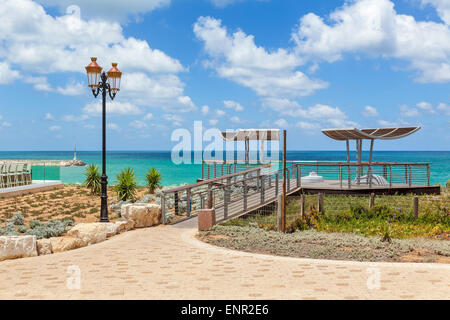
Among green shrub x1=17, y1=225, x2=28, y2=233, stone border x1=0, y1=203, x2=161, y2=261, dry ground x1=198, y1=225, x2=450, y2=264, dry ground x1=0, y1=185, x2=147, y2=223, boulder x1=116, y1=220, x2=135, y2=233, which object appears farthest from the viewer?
dry ground x1=0, y1=185, x2=147, y2=223

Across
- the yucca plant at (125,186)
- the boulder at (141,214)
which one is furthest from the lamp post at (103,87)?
the yucca plant at (125,186)

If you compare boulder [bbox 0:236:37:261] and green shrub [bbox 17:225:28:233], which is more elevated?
boulder [bbox 0:236:37:261]

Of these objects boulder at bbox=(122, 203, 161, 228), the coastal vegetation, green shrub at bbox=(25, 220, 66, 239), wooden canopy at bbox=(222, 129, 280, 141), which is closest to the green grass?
the coastal vegetation

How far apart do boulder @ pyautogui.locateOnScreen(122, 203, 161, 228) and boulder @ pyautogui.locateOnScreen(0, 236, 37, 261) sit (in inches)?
139

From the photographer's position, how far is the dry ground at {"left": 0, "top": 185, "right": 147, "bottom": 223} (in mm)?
14469

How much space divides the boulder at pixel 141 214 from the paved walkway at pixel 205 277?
2.89 meters

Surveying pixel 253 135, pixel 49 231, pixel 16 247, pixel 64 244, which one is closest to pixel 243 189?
pixel 253 135

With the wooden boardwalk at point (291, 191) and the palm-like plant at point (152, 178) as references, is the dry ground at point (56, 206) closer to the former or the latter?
the palm-like plant at point (152, 178)

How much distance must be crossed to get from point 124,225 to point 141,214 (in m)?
0.61

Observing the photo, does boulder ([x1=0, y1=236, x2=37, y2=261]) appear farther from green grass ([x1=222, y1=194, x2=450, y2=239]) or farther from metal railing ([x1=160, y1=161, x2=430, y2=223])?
green grass ([x1=222, y1=194, x2=450, y2=239])

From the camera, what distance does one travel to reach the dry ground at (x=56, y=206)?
1447 cm
